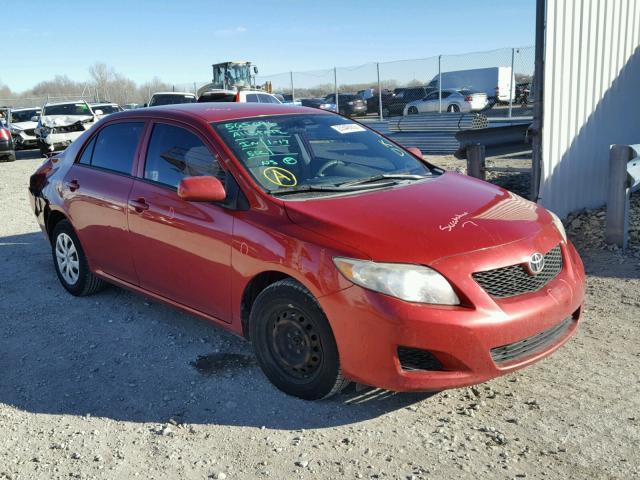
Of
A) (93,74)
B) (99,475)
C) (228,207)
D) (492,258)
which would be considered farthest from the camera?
(93,74)

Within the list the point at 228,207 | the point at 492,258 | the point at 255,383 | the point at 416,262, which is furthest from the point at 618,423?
the point at 228,207

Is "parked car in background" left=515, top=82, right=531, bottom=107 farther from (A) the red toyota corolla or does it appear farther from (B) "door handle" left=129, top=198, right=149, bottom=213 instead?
(B) "door handle" left=129, top=198, right=149, bottom=213

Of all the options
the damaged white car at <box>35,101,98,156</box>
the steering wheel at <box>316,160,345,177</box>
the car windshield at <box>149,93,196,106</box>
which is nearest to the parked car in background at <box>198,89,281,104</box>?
the damaged white car at <box>35,101,98,156</box>

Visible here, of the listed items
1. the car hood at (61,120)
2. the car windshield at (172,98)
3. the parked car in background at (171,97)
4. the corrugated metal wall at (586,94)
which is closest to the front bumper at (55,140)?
the car hood at (61,120)

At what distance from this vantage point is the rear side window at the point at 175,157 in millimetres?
4090

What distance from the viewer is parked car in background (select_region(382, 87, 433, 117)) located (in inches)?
1213

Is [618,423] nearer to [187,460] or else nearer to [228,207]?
[187,460]

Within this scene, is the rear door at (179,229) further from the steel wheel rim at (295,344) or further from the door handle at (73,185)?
the door handle at (73,185)

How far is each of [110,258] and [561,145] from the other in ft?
16.7

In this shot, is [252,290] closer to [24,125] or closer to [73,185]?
[73,185]

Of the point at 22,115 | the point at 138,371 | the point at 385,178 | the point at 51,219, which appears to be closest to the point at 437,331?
Answer: the point at 385,178

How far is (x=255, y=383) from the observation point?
3.82m

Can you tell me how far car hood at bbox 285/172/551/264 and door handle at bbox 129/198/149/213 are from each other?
1313mm

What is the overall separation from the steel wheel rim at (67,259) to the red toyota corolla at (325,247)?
0.45 m
